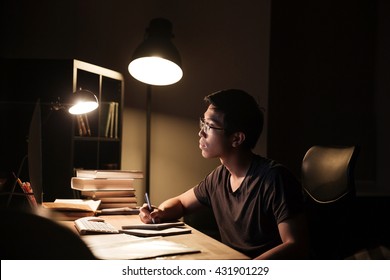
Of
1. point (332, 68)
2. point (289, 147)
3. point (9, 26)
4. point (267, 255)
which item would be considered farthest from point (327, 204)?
point (9, 26)

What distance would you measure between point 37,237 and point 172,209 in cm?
127

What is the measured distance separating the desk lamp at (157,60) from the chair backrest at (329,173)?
88 centimetres

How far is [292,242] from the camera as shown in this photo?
117cm

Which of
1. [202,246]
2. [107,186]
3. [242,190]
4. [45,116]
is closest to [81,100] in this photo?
[107,186]

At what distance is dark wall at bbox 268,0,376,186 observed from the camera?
3100 mm

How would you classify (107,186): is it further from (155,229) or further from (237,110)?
(237,110)

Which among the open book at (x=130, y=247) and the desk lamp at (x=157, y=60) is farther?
the desk lamp at (x=157, y=60)

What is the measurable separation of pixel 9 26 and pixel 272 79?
175 centimetres

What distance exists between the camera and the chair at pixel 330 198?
58.2 inches

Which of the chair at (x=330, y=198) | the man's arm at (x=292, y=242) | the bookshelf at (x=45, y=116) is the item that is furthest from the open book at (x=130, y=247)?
the bookshelf at (x=45, y=116)

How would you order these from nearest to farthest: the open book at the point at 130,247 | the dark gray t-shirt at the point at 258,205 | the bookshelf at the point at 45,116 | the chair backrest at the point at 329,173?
1. the open book at the point at 130,247
2. the dark gray t-shirt at the point at 258,205
3. the chair backrest at the point at 329,173
4. the bookshelf at the point at 45,116

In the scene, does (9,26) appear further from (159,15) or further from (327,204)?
(327,204)

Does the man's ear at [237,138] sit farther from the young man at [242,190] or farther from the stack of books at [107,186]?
the stack of books at [107,186]

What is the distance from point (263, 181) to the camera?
4.51 ft
